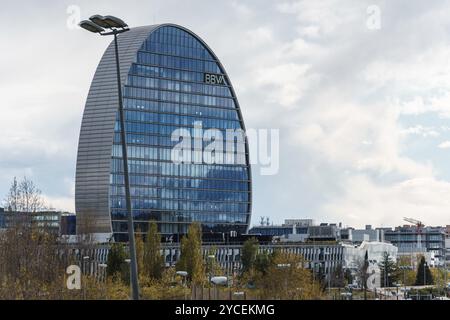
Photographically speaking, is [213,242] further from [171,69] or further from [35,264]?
[35,264]

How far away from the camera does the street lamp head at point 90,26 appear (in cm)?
3525

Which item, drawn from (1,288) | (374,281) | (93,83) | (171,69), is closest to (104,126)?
→ (93,83)

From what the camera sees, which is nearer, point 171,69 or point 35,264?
point 35,264

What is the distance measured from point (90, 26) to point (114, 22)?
3.09ft

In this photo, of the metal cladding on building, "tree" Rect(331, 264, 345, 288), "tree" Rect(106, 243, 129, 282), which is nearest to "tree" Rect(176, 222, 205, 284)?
"tree" Rect(106, 243, 129, 282)

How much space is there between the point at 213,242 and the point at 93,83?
39299 millimetres

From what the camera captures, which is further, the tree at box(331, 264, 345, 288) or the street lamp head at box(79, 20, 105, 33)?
the tree at box(331, 264, 345, 288)

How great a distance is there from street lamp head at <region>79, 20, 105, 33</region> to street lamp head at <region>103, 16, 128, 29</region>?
1.40ft

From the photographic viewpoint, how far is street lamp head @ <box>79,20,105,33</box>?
3525cm

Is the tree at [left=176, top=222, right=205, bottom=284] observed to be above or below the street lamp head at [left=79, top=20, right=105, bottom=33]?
below

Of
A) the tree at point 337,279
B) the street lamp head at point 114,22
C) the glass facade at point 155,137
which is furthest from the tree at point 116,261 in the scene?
the glass facade at point 155,137

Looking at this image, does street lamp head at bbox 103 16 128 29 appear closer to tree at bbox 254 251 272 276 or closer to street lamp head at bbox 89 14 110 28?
street lamp head at bbox 89 14 110 28

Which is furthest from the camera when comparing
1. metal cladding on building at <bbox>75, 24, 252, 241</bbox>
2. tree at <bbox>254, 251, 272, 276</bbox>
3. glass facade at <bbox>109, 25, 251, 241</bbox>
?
glass facade at <bbox>109, 25, 251, 241</bbox>
